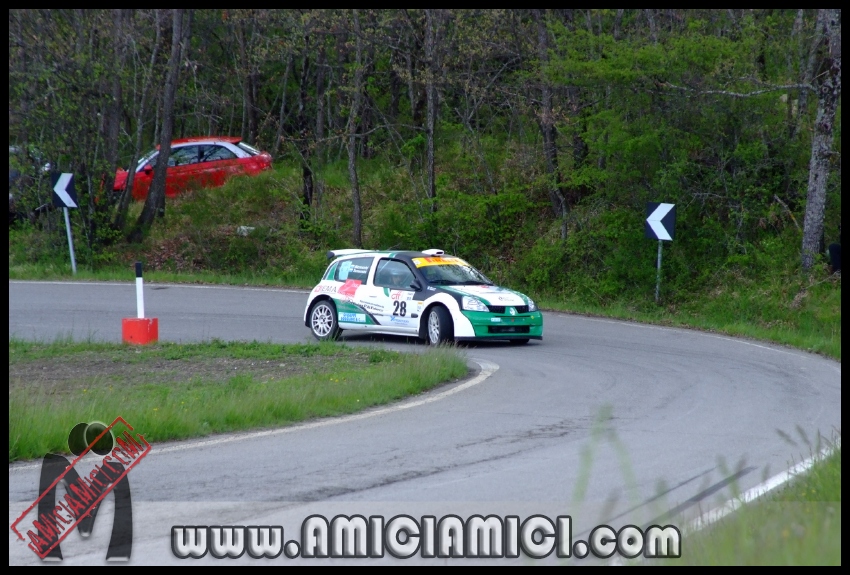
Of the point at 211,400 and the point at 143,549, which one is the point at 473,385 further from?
the point at 143,549

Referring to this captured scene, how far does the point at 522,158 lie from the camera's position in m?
29.4

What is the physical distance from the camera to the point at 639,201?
2531 centimetres

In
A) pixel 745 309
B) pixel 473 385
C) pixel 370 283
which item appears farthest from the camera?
pixel 745 309

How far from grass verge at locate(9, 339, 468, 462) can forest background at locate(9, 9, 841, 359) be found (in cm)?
859

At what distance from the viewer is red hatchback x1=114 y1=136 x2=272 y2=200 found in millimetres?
34094

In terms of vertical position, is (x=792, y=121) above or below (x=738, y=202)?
above

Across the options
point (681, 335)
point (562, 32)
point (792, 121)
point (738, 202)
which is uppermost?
point (562, 32)

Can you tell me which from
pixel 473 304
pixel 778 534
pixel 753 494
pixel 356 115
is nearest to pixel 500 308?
pixel 473 304

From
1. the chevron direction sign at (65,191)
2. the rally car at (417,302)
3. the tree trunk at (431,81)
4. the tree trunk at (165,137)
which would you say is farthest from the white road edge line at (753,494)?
the tree trunk at (165,137)

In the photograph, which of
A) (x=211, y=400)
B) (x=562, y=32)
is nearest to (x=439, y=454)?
(x=211, y=400)

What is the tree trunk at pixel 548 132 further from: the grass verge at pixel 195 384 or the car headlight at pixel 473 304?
the grass verge at pixel 195 384

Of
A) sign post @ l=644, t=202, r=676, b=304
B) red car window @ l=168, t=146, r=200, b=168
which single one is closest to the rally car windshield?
sign post @ l=644, t=202, r=676, b=304

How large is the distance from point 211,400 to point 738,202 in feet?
→ 60.5

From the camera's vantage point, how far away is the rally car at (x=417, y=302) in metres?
16.8
